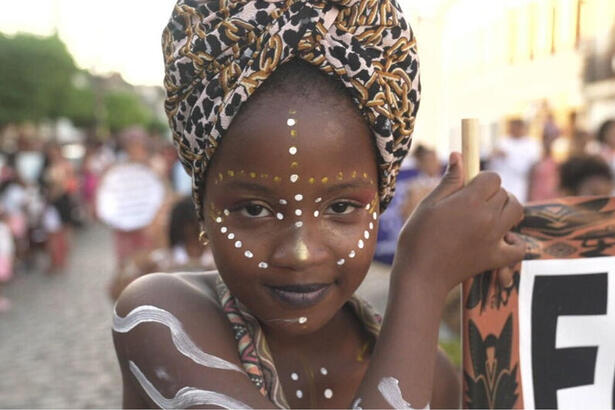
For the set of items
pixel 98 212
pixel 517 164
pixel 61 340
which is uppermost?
pixel 98 212

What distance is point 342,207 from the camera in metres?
1.33

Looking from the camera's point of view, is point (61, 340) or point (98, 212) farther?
point (61, 340)

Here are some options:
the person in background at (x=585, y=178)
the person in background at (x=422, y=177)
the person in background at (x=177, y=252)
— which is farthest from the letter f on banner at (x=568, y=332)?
the person in background at (x=585, y=178)

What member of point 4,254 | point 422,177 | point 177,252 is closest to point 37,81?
point 4,254

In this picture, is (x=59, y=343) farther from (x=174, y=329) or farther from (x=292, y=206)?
(x=292, y=206)

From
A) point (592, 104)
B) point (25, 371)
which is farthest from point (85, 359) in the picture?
point (592, 104)

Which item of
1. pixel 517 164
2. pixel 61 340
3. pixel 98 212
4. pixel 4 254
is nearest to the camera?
pixel 98 212

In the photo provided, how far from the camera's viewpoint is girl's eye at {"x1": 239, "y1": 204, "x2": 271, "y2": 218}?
4.21ft

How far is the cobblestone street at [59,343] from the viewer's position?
536 cm

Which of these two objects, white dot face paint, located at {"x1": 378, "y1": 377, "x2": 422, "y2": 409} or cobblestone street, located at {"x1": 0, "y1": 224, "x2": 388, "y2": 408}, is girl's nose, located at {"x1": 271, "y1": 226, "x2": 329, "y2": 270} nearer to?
white dot face paint, located at {"x1": 378, "y1": 377, "x2": 422, "y2": 409}

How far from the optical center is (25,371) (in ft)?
19.5

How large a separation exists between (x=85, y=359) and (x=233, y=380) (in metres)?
5.54

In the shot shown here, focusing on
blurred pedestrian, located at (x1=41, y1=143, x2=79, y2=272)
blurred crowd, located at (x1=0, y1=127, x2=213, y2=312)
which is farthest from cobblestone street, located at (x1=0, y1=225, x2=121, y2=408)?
blurred crowd, located at (x1=0, y1=127, x2=213, y2=312)

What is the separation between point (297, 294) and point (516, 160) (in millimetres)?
8300
